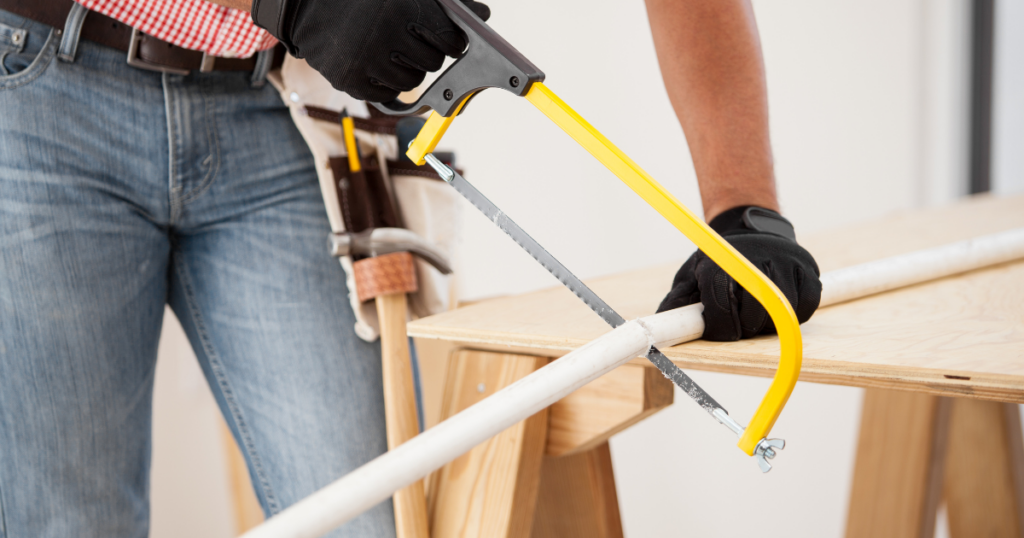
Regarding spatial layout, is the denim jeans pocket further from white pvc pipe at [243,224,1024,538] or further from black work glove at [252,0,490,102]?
white pvc pipe at [243,224,1024,538]

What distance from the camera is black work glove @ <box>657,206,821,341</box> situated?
0.51 meters

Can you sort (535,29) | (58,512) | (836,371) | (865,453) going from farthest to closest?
1. (535,29)
2. (865,453)
3. (58,512)
4. (836,371)

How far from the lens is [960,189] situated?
99.7 inches

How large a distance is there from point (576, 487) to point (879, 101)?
2026 millimetres

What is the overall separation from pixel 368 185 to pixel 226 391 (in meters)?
0.28

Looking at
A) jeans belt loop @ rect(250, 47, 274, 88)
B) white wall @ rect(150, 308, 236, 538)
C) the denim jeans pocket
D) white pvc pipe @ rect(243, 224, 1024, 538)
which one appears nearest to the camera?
white pvc pipe @ rect(243, 224, 1024, 538)

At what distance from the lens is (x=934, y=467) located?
1188mm

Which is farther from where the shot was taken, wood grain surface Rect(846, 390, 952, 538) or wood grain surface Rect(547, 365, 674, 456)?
wood grain surface Rect(846, 390, 952, 538)

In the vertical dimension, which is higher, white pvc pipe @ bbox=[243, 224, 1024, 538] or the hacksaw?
the hacksaw

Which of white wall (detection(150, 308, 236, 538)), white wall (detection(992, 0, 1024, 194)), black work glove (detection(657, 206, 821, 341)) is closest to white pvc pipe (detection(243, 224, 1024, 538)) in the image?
black work glove (detection(657, 206, 821, 341))

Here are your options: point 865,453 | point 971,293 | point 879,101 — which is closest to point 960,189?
point 879,101

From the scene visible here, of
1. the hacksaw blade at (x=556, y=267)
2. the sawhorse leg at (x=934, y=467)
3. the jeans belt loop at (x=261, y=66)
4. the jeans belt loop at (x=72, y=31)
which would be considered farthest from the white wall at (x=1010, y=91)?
the jeans belt loop at (x=72, y=31)

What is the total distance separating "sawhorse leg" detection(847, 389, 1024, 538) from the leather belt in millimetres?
1173

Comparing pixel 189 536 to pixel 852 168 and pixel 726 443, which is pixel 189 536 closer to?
pixel 726 443
